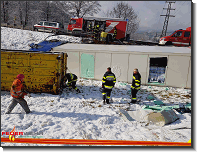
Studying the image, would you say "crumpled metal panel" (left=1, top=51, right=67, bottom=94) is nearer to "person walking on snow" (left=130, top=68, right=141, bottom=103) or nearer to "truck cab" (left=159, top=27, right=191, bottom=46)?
"person walking on snow" (left=130, top=68, right=141, bottom=103)

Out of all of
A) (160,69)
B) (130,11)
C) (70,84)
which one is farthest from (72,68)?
(130,11)

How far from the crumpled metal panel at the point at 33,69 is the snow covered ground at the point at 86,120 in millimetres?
458

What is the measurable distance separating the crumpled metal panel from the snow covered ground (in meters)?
0.46

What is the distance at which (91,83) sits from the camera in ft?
27.9

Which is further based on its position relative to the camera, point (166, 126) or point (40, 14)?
point (40, 14)

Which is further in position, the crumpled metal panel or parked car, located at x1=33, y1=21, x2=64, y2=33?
parked car, located at x1=33, y1=21, x2=64, y2=33

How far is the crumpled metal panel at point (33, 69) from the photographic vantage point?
5.96 m

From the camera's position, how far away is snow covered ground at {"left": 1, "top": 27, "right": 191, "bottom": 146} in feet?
11.9

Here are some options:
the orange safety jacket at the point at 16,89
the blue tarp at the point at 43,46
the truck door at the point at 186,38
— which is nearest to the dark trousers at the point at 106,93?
the orange safety jacket at the point at 16,89

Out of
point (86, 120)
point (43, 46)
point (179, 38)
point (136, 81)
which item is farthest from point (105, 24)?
point (86, 120)

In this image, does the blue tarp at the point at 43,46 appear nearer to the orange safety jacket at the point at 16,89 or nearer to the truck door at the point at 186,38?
the orange safety jacket at the point at 16,89

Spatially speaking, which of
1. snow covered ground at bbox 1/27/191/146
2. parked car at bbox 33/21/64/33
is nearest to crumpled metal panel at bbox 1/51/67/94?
snow covered ground at bbox 1/27/191/146

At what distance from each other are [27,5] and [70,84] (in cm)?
3092

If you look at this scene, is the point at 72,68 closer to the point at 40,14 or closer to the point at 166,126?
the point at 166,126
